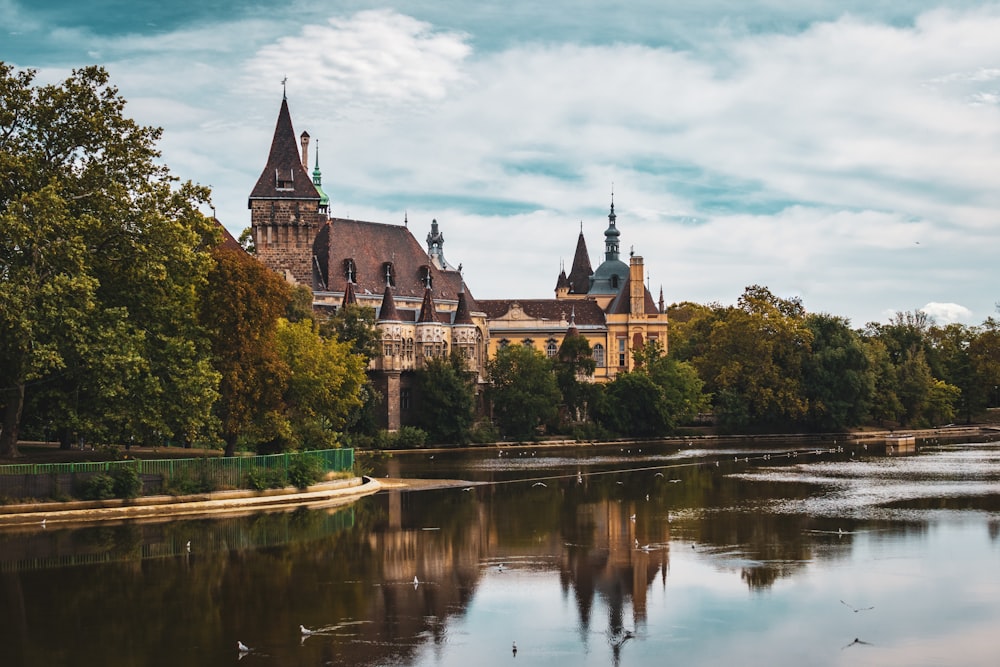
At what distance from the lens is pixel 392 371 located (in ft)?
288

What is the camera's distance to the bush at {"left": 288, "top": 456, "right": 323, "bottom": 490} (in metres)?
43.2

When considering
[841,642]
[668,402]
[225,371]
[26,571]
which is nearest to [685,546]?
[841,642]

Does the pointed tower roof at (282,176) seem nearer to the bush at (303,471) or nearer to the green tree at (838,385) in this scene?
the green tree at (838,385)

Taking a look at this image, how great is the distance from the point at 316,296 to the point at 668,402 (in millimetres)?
27798

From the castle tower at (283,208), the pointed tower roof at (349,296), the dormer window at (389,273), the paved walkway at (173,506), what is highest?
the castle tower at (283,208)

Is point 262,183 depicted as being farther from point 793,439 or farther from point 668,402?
point 793,439

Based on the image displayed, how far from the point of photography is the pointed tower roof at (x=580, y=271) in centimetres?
14288

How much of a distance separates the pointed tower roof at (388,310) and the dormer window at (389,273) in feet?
21.8

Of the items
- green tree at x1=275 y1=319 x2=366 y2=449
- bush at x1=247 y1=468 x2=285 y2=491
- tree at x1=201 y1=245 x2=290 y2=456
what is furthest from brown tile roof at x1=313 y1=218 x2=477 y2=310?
bush at x1=247 y1=468 x2=285 y2=491

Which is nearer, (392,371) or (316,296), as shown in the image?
(392,371)

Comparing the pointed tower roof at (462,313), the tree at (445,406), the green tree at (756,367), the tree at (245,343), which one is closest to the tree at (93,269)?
the tree at (245,343)

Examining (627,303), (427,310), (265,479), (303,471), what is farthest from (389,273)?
(265,479)

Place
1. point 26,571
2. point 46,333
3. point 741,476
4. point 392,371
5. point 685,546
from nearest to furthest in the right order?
1. point 26,571
2. point 685,546
3. point 46,333
4. point 741,476
5. point 392,371

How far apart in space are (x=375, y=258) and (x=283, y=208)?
10.8 meters
